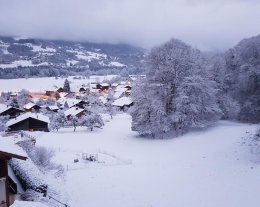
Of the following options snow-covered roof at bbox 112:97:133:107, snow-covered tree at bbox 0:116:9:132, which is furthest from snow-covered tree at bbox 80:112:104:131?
snow-covered roof at bbox 112:97:133:107

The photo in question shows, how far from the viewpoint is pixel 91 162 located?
137 ft

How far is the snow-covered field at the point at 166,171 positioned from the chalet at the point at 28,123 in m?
17.4

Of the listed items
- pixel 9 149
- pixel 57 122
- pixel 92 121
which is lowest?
pixel 57 122

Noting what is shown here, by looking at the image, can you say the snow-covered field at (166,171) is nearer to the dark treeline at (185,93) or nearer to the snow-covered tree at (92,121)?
the dark treeline at (185,93)

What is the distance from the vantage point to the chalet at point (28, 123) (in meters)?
70.6

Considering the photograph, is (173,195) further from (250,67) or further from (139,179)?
(250,67)

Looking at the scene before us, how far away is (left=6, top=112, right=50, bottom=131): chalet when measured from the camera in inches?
2779

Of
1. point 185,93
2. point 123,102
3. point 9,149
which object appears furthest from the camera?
point 123,102

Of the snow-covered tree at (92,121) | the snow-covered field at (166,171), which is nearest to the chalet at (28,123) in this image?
the snow-covered tree at (92,121)

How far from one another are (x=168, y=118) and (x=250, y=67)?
589 inches

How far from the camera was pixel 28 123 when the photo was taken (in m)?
71.2

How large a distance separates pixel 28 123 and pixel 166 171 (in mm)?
42065

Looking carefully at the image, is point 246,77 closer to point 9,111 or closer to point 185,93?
point 185,93

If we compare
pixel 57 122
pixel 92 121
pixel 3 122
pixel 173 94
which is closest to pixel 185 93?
pixel 173 94
